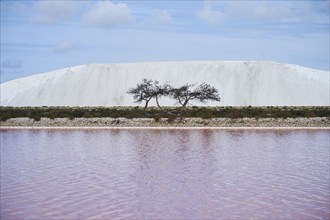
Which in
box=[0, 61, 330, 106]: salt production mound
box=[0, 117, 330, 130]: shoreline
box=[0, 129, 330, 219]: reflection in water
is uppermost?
box=[0, 61, 330, 106]: salt production mound

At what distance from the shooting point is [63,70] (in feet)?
271

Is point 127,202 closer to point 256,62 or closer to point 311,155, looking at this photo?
point 311,155

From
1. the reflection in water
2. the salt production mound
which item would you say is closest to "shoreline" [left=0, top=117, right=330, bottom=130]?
the reflection in water

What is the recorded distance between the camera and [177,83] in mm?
77438

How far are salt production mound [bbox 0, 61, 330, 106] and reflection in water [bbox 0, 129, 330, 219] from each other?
184 feet

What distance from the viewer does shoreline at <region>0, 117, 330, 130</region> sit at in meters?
26.2

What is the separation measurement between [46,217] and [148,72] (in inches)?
2927

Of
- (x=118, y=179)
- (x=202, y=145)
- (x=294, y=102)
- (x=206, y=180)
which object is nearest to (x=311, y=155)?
(x=202, y=145)

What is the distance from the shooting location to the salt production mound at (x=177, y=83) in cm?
7112

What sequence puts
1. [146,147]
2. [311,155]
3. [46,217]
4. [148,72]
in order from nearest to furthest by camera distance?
[46,217]
[311,155]
[146,147]
[148,72]

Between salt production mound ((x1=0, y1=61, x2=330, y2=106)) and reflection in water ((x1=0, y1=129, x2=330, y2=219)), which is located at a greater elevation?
salt production mound ((x1=0, y1=61, x2=330, y2=106))

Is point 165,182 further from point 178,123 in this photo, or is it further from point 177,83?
point 177,83

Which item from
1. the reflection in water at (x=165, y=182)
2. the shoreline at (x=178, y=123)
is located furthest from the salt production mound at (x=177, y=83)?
the reflection in water at (x=165, y=182)

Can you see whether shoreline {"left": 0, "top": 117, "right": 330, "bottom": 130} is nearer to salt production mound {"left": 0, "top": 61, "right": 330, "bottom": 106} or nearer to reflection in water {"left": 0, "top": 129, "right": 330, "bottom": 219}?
reflection in water {"left": 0, "top": 129, "right": 330, "bottom": 219}
